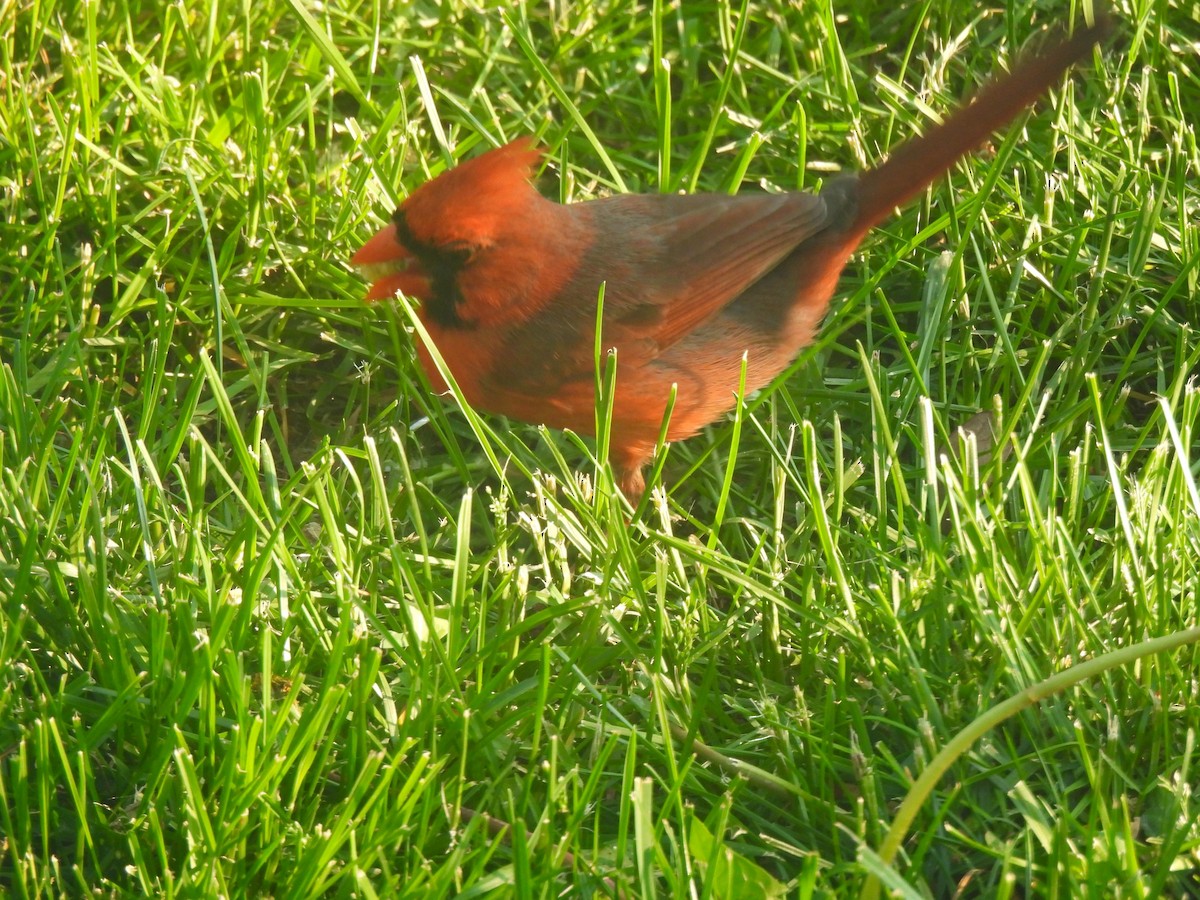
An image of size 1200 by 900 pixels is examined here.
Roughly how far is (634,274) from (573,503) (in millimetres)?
580

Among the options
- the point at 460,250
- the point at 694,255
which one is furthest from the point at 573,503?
the point at 694,255

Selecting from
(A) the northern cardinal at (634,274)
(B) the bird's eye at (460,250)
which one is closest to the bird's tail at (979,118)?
(A) the northern cardinal at (634,274)

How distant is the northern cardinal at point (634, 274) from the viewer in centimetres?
277

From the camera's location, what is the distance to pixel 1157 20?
11.2ft

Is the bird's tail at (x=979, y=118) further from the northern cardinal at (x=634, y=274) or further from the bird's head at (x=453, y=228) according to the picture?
the bird's head at (x=453, y=228)

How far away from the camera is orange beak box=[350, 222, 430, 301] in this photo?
9.14 feet

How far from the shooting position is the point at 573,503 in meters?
2.60

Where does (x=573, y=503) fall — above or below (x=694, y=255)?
below

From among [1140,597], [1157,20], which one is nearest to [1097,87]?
[1157,20]

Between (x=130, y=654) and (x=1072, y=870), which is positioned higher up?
(x=130, y=654)

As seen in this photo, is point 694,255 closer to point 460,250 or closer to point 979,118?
point 460,250

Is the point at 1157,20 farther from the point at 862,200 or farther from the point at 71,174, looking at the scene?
the point at 71,174

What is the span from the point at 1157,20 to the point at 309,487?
7.75 ft

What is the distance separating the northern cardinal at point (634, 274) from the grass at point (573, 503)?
12cm
